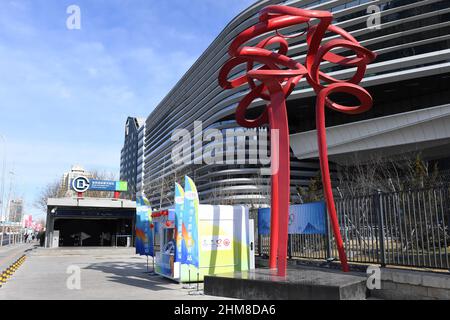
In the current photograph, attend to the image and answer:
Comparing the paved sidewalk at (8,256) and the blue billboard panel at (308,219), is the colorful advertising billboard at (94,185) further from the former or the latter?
the blue billboard panel at (308,219)

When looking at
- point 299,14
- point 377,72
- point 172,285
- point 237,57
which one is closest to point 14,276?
point 172,285

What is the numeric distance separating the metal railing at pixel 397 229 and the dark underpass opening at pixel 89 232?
31.2 meters

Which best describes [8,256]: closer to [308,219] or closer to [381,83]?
[308,219]

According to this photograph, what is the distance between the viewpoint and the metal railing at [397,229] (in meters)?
9.57

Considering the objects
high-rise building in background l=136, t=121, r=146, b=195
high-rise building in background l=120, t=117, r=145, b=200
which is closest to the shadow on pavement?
high-rise building in background l=136, t=121, r=146, b=195

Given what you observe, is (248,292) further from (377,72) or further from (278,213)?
(377,72)

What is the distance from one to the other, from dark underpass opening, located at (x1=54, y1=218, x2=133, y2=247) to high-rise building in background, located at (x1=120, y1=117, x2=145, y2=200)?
331ft

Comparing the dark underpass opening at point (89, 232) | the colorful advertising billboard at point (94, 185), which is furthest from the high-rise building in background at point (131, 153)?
the colorful advertising billboard at point (94, 185)

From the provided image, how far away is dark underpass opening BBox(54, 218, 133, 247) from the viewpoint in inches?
1593

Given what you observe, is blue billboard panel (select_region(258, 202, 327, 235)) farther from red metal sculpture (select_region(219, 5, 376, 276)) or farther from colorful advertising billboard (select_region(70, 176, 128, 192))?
colorful advertising billboard (select_region(70, 176, 128, 192))

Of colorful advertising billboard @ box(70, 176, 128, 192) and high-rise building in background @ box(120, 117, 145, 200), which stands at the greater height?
high-rise building in background @ box(120, 117, 145, 200)

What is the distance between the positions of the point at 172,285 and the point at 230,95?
55.8 metres

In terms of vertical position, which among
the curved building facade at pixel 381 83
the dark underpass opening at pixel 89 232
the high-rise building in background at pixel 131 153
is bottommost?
the dark underpass opening at pixel 89 232

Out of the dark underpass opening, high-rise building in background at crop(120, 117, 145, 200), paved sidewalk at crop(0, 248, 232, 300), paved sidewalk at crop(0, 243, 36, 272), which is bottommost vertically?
paved sidewalk at crop(0, 243, 36, 272)
